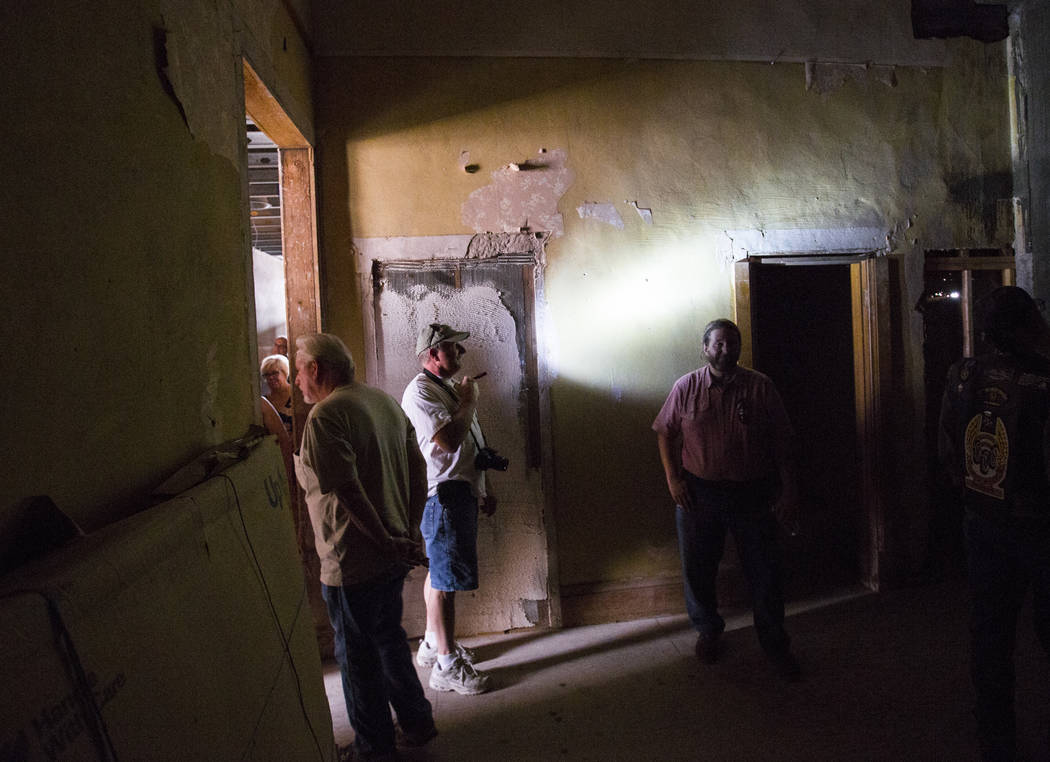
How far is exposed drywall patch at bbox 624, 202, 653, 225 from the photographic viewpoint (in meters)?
3.67

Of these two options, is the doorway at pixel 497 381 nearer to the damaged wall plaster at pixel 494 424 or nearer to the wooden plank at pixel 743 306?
the damaged wall plaster at pixel 494 424

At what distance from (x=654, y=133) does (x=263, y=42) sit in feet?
7.20

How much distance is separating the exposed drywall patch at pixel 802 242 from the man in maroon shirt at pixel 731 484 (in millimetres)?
882

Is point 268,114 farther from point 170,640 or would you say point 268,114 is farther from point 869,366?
point 869,366

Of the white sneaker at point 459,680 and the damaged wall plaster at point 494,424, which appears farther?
the damaged wall plaster at point 494,424

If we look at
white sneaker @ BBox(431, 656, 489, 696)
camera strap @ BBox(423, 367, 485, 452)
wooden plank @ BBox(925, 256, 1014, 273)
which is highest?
wooden plank @ BBox(925, 256, 1014, 273)

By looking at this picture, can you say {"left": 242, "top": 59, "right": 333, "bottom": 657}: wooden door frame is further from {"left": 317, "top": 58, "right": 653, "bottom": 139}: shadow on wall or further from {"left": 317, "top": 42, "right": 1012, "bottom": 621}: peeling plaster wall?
{"left": 317, "top": 58, "right": 653, "bottom": 139}: shadow on wall

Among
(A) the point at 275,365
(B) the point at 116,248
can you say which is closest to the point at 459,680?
(A) the point at 275,365

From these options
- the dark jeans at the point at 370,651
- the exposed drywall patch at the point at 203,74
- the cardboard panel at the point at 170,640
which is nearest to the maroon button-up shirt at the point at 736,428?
the dark jeans at the point at 370,651

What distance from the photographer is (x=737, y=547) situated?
3.16 meters

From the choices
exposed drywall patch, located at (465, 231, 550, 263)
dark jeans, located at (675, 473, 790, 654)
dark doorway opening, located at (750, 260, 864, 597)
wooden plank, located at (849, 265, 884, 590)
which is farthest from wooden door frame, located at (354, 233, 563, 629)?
wooden plank, located at (849, 265, 884, 590)

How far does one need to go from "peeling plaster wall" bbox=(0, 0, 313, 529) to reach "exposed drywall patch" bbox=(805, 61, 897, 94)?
133 inches

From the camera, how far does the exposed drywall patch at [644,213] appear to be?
3666mm

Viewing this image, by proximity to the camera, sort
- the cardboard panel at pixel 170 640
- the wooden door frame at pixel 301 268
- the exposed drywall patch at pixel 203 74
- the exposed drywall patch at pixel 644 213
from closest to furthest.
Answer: the cardboard panel at pixel 170 640 < the exposed drywall patch at pixel 203 74 < the wooden door frame at pixel 301 268 < the exposed drywall patch at pixel 644 213
